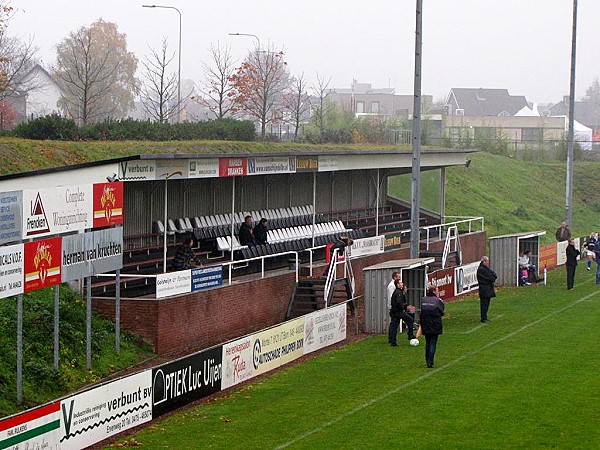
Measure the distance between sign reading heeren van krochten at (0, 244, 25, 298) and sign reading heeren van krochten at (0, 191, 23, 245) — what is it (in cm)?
25

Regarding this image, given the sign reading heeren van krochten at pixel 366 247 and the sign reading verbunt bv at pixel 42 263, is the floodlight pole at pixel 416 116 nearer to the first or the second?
the sign reading heeren van krochten at pixel 366 247

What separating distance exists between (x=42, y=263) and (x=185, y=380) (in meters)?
3.28

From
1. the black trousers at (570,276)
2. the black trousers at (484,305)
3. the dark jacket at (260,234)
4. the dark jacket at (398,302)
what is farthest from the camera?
the black trousers at (570,276)

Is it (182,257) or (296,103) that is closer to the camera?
(182,257)

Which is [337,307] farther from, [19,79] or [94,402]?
[19,79]

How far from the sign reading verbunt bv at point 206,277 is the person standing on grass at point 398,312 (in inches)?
184

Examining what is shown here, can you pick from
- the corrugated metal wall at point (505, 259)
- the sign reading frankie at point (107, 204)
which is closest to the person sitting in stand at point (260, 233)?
the corrugated metal wall at point (505, 259)

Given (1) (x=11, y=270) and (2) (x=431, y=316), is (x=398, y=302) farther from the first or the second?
(1) (x=11, y=270)

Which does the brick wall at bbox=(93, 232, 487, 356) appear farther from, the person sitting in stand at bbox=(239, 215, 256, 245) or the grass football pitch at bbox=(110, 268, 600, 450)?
the grass football pitch at bbox=(110, 268, 600, 450)

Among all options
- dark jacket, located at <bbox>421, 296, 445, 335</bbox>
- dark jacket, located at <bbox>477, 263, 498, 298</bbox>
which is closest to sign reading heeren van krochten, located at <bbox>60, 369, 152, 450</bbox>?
dark jacket, located at <bbox>421, 296, 445, 335</bbox>

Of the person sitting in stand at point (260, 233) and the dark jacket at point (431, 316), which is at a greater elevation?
the person sitting in stand at point (260, 233)

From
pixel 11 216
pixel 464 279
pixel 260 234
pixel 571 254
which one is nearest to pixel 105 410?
pixel 11 216

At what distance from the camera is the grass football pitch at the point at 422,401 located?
17.2 meters

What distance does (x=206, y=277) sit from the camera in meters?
27.5
